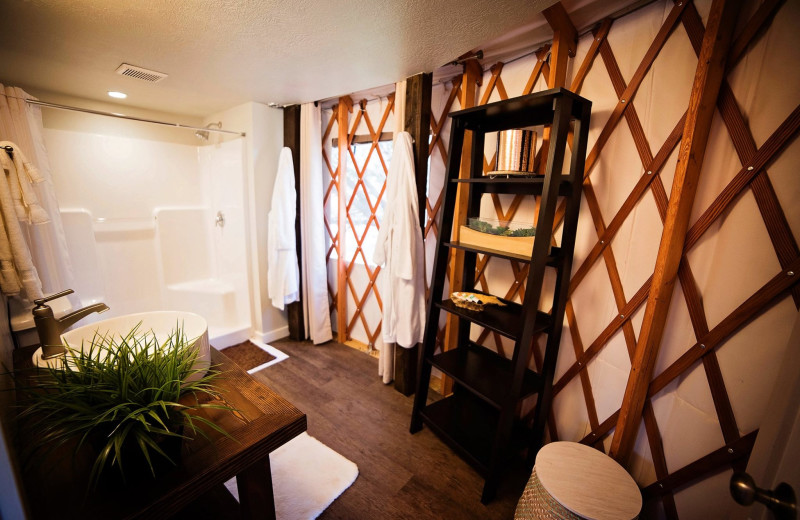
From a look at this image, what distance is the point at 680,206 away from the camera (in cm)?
102

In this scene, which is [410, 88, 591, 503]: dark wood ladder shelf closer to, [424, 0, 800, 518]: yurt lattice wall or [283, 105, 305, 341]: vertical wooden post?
[424, 0, 800, 518]: yurt lattice wall

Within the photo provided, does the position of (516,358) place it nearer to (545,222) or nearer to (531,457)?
(545,222)

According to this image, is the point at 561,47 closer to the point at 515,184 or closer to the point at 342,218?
the point at 515,184

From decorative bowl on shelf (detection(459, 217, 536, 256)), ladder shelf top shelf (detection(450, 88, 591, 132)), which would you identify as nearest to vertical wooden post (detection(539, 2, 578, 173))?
ladder shelf top shelf (detection(450, 88, 591, 132))

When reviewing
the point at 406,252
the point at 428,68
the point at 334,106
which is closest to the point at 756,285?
the point at 406,252

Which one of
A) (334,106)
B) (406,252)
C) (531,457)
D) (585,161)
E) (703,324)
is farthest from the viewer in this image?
(334,106)

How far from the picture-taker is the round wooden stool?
997mm

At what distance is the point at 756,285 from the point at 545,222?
2.20 ft

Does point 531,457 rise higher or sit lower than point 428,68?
lower

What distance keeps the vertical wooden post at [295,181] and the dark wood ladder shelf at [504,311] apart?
142cm

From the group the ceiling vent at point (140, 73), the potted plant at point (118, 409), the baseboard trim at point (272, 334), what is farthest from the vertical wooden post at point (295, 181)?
the potted plant at point (118, 409)

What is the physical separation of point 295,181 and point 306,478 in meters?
2.04

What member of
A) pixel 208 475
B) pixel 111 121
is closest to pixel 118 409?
pixel 208 475

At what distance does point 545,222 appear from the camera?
1.14 metres
